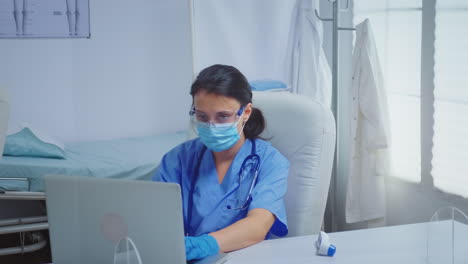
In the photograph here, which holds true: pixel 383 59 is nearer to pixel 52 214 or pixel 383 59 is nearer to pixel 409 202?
pixel 409 202

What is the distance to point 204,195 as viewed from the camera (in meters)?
1.79

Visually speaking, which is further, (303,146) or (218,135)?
(303,146)

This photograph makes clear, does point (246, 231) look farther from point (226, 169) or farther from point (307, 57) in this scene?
point (307, 57)

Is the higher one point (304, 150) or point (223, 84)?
point (223, 84)

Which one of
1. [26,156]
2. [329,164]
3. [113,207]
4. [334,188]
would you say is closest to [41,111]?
[26,156]

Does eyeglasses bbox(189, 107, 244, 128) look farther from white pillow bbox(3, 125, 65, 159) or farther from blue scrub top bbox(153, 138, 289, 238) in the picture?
white pillow bbox(3, 125, 65, 159)

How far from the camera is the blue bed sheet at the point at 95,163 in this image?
2.84 m

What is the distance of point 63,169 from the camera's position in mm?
2914

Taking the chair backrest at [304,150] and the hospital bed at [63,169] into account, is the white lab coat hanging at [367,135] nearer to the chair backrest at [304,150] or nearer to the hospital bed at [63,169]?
the hospital bed at [63,169]

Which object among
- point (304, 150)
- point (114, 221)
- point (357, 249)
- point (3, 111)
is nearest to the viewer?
point (114, 221)

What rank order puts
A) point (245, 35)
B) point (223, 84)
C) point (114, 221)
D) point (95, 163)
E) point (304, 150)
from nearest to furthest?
point (114, 221), point (223, 84), point (304, 150), point (95, 163), point (245, 35)

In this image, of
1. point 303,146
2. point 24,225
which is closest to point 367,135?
point 303,146

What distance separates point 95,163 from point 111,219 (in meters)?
1.94

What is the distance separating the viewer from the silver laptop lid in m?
1.16
